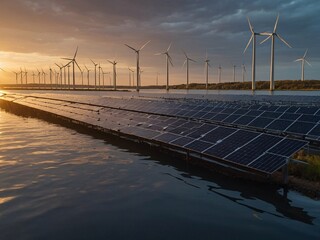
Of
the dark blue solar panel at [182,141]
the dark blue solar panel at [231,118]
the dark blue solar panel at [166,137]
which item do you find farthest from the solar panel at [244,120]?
the dark blue solar panel at [182,141]

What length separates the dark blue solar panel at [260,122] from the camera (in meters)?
25.0

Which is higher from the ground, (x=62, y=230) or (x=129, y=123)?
(x=129, y=123)

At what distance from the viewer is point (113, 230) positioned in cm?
1096

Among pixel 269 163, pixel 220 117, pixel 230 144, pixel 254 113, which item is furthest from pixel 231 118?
pixel 269 163

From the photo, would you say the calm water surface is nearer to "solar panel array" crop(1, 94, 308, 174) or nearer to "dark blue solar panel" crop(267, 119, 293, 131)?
"solar panel array" crop(1, 94, 308, 174)

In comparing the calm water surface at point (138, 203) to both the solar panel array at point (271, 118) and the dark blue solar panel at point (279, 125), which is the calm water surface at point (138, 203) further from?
the dark blue solar panel at point (279, 125)

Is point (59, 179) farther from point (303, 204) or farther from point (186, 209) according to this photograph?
point (303, 204)

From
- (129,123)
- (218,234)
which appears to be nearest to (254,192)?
(218,234)

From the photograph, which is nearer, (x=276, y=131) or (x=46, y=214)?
(x=46, y=214)

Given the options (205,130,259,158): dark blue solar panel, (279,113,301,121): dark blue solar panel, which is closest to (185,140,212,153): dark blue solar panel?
(205,130,259,158): dark blue solar panel

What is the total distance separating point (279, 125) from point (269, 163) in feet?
33.8

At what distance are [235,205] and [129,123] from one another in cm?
1838

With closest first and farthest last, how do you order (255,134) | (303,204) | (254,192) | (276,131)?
(303,204) → (254,192) → (255,134) → (276,131)

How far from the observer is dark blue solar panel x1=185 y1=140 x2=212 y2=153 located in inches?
729
